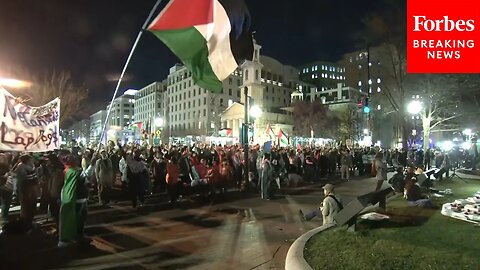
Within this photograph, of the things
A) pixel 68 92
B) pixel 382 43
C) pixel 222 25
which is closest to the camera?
pixel 222 25

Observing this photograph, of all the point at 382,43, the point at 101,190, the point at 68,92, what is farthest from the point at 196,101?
the point at 101,190

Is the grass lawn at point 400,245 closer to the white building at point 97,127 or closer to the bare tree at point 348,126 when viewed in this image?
the white building at point 97,127

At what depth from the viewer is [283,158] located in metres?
19.6

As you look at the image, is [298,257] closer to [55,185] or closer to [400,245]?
[400,245]

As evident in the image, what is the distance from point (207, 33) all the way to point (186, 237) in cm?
446

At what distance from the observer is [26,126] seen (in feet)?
30.5

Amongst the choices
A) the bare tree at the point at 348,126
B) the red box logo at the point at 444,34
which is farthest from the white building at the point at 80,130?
the red box logo at the point at 444,34

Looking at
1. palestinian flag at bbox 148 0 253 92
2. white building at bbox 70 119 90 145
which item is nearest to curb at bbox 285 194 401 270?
palestinian flag at bbox 148 0 253 92

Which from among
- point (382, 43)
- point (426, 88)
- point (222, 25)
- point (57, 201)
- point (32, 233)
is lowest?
point (32, 233)

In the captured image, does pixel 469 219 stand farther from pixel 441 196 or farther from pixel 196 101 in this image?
pixel 196 101

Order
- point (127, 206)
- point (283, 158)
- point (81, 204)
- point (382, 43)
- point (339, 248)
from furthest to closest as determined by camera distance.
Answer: point (382, 43) < point (283, 158) < point (127, 206) < point (81, 204) < point (339, 248)

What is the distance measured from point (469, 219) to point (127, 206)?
32.0 ft

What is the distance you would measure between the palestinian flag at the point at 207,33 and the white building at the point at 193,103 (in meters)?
88.3

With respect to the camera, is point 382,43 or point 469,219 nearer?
point 469,219
